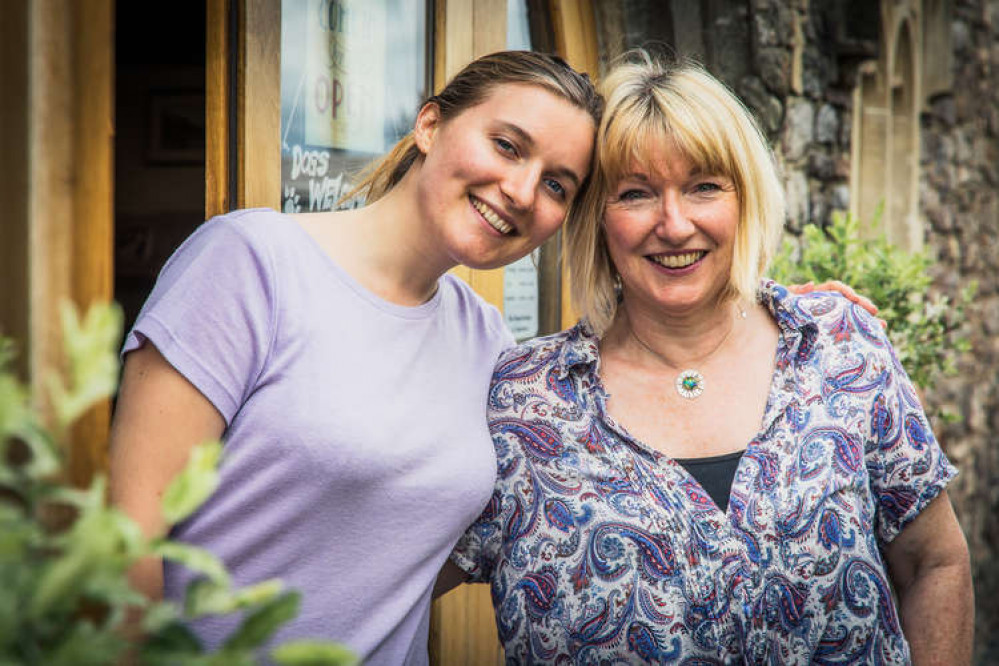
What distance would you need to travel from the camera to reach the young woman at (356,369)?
4.34 feet

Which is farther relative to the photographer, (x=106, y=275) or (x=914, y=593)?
(x=914, y=593)

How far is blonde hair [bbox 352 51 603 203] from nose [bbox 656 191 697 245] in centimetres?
20

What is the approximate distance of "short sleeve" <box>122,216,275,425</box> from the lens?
1.30m

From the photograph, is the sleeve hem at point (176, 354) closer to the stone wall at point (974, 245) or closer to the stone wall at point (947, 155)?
the stone wall at point (947, 155)

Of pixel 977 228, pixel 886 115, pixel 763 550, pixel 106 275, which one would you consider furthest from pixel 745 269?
pixel 977 228

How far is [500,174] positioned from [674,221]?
1.14 ft

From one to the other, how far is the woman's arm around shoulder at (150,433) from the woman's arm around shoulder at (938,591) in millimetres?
1271

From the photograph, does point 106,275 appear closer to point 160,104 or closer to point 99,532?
point 99,532

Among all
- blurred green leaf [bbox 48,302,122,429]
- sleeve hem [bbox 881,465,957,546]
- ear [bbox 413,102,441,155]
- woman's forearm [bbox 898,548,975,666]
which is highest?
ear [bbox 413,102,441,155]

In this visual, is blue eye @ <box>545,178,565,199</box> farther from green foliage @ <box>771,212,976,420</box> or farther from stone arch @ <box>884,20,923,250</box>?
stone arch @ <box>884,20,923,250</box>

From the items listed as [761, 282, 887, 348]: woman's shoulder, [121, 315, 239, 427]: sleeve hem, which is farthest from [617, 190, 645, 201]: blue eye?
[121, 315, 239, 427]: sleeve hem

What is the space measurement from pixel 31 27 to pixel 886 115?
4490 mm

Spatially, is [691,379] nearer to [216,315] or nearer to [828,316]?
[828,316]

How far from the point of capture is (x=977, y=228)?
6.17m
